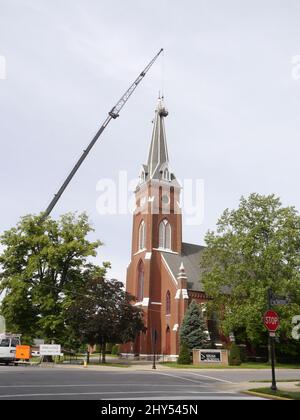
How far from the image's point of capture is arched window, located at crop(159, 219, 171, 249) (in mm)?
58175

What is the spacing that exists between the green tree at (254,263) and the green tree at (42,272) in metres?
12.3

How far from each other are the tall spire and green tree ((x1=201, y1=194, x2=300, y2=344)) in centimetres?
1803

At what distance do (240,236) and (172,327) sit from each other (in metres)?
14.0

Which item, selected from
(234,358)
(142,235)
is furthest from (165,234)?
(234,358)

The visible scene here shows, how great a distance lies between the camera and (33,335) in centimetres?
4134

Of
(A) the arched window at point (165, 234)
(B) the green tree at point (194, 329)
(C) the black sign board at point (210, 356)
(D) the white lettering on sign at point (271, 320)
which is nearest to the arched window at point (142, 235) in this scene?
(A) the arched window at point (165, 234)

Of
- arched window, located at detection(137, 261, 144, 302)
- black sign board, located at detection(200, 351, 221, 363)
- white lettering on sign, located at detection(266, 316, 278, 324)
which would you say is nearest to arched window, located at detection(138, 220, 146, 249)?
arched window, located at detection(137, 261, 144, 302)

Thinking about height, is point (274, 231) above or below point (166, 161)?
below

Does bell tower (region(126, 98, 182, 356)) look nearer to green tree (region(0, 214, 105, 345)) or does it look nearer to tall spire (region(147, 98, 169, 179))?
tall spire (region(147, 98, 169, 179))

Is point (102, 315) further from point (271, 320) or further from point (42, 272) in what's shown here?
point (271, 320)

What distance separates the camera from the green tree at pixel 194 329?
1781 inches

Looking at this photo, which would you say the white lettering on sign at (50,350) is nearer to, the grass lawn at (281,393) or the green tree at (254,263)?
the green tree at (254,263)

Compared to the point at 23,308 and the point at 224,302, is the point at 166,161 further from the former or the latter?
the point at 23,308
